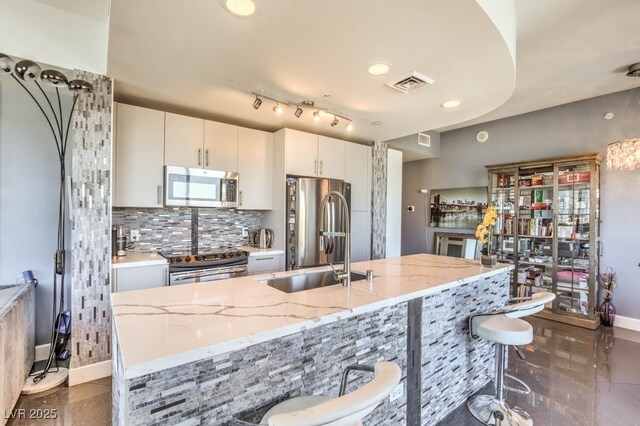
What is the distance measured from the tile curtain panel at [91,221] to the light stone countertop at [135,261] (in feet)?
0.31

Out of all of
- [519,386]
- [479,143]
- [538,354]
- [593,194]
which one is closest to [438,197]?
[479,143]

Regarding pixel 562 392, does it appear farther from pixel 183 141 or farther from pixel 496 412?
pixel 183 141

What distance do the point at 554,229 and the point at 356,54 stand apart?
394 cm

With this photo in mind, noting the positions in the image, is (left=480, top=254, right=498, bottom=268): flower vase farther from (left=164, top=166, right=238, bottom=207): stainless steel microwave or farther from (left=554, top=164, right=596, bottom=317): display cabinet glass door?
(left=164, top=166, right=238, bottom=207): stainless steel microwave

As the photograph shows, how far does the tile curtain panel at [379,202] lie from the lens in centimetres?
454

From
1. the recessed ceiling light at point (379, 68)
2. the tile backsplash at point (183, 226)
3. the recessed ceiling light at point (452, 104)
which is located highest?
the recessed ceiling light at point (452, 104)

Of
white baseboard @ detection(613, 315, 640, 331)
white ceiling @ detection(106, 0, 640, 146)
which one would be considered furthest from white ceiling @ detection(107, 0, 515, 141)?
white baseboard @ detection(613, 315, 640, 331)

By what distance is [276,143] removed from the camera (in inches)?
149

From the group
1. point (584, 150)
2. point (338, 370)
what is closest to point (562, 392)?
point (338, 370)

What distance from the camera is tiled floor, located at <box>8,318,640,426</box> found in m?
2.12

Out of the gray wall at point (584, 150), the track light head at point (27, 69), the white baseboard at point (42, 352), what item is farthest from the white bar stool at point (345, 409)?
the gray wall at point (584, 150)

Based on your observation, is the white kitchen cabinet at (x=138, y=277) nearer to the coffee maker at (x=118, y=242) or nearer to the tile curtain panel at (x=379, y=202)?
the coffee maker at (x=118, y=242)

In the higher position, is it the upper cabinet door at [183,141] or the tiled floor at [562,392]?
the upper cabinet door at [183,141]

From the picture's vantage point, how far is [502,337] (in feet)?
6.61
